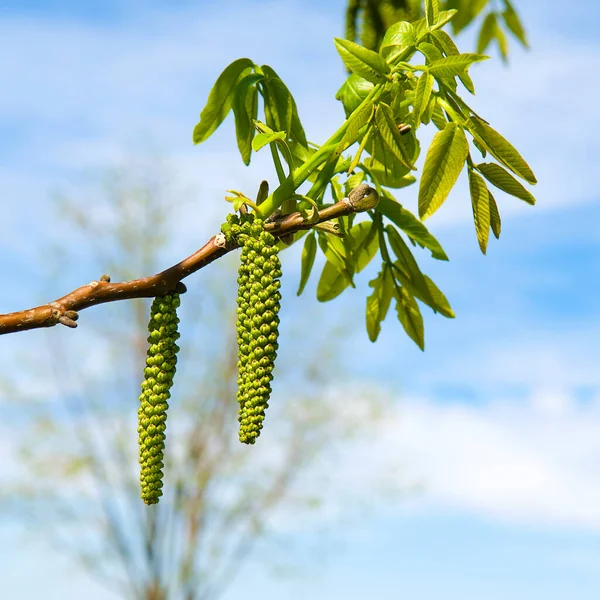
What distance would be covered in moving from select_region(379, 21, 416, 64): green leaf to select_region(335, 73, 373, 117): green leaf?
0.10 m

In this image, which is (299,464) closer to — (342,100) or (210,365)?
(210,365)

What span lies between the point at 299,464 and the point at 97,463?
187 centimetres

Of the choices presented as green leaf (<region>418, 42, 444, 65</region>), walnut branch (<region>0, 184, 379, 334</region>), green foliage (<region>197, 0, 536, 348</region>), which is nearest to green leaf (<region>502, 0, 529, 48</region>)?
green foliage (<region>197, 0, 536, 348</region>)

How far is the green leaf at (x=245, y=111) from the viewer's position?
1.36m

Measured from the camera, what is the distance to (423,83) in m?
1.09

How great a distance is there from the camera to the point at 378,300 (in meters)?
1.50

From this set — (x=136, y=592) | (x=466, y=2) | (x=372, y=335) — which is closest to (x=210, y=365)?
(x=136, y=592)

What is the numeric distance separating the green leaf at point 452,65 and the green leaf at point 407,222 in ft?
1.09

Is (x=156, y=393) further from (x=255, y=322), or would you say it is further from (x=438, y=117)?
(x=438, y=117)

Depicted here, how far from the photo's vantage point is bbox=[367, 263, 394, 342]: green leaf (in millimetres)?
1483

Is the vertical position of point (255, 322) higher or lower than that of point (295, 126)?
lower

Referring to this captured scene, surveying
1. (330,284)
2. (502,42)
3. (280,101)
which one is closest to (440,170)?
(280,101)

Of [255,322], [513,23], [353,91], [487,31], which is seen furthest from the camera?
[487,31]

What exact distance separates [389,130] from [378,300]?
17.7 inches
